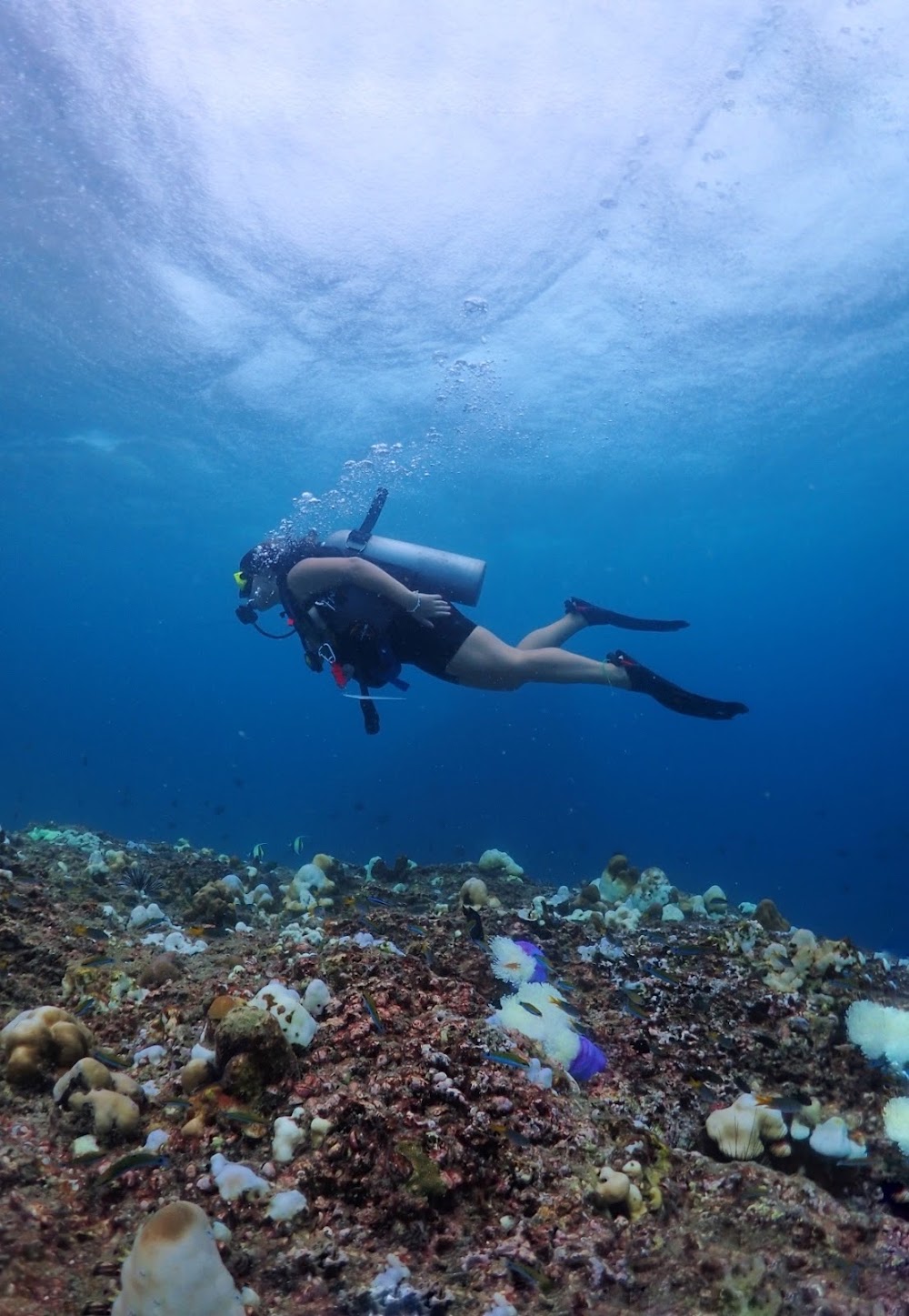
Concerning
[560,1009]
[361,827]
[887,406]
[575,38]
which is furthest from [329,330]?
[361,827]

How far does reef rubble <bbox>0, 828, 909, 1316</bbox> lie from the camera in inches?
89.1

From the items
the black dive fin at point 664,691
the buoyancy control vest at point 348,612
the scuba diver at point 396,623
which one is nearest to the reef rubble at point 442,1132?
the buoyancy control vest at point 348,612

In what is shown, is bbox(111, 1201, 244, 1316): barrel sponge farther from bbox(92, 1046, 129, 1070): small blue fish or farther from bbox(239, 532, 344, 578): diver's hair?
bbox(239, 532, 344, 578): diver's hair

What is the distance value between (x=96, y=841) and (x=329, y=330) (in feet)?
49.2

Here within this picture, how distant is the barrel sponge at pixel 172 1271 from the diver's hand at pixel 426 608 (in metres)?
7.20

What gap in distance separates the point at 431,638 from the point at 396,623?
1.66 ft

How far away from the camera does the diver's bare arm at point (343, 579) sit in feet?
27.9

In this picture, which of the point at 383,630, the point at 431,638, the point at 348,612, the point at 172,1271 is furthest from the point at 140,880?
the point at 172,1271

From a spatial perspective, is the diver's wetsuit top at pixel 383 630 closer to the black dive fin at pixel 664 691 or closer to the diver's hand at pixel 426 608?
the diver's hand at pixel 426 608

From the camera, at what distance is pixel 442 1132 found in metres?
2.63

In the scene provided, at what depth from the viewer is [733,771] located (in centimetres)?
6894

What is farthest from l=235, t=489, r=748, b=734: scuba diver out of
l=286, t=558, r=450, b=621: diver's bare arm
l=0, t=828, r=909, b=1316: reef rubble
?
l=0, t=828, r=909, b=1316: reef rubble

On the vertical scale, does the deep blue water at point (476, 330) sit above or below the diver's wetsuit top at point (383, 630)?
above

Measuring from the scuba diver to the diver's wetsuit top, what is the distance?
1 centimetres
